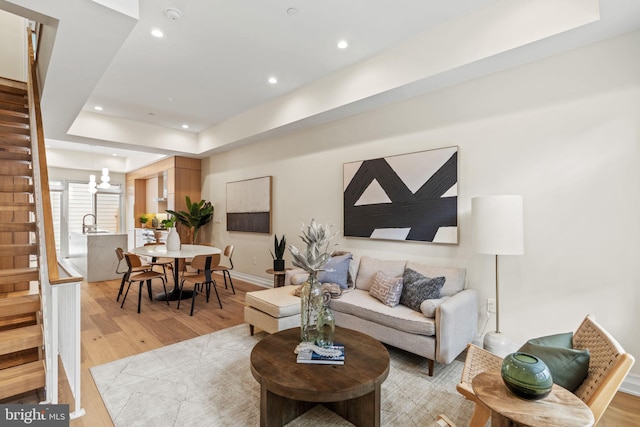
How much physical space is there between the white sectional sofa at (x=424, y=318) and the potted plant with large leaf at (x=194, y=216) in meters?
4.49

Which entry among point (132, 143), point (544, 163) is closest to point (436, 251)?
point (544, 163)

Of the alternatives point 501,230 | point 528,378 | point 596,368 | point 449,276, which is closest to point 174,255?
point 449,276

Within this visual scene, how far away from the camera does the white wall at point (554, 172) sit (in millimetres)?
2359

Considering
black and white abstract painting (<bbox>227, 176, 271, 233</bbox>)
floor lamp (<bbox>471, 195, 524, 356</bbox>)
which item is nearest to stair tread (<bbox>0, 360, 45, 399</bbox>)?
floor lamp (<bbox>471, 195, 524, 356</bbox>)

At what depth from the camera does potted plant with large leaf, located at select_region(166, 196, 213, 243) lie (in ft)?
21.9

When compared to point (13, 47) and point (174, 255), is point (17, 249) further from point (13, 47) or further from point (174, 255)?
point (13, 47)

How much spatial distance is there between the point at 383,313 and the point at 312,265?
1.20m

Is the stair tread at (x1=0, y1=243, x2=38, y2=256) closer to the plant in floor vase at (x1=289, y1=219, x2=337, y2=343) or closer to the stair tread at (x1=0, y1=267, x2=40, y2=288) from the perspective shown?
the stair tread at (x1=0, y1=267, x2=40, y2=288)

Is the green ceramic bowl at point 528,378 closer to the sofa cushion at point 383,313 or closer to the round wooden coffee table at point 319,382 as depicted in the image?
the round wooden coffee table at point 319,382

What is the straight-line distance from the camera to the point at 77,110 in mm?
3994

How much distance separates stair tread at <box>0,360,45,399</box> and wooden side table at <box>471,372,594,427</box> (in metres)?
2.81

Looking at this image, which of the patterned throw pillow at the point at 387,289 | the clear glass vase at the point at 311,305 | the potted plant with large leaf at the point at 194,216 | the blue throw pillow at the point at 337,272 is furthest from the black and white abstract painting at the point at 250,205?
the clear glass vase at the point at 311,305

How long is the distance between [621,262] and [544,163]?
96cm

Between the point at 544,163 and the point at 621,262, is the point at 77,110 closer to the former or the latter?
the point at 544,163
